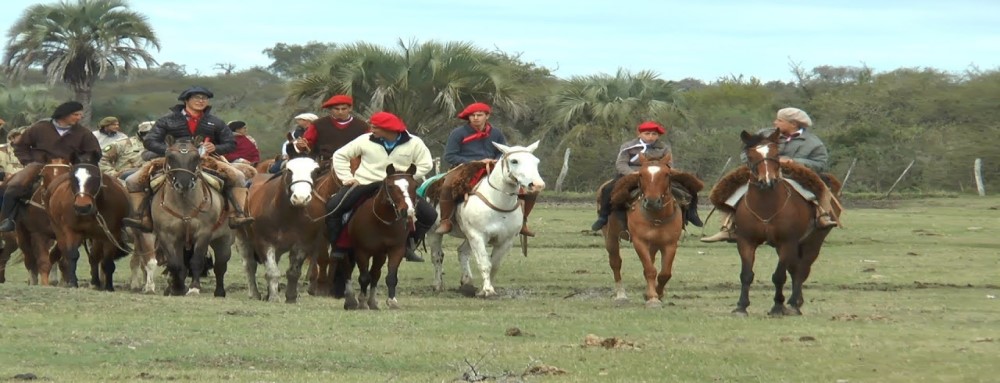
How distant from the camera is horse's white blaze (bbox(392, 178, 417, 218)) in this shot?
17.5 metres

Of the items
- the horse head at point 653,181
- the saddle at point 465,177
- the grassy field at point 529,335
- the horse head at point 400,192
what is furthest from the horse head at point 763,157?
the saddle at point 465,177

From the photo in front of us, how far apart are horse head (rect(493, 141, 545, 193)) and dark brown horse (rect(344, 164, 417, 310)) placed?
2136 mm

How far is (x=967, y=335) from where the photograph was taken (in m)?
15.5

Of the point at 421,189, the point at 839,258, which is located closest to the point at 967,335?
the point at 421,189

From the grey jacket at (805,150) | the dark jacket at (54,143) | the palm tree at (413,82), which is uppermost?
the grey jacket at (805,150)

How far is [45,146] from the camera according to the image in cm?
Answer: 2142

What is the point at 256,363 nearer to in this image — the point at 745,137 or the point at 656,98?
the point at 745,137

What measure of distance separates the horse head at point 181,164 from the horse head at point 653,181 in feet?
15.1

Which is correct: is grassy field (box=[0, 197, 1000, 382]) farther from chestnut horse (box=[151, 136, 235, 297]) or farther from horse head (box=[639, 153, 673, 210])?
horse head (box=[639, 153, 673, 210])

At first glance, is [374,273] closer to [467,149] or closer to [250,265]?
[250,265]

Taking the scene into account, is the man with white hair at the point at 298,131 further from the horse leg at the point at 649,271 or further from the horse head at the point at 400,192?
the horse leg at the point at 649,271

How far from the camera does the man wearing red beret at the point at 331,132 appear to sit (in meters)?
20.3

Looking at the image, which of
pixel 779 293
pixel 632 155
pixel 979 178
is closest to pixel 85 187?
pixel 632 155

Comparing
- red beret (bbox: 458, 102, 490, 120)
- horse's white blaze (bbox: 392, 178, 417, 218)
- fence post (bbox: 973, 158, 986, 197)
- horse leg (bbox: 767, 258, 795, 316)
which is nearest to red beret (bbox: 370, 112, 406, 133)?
horse's white blaze (bbox: 392, 178, 417, 218)
